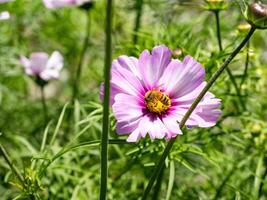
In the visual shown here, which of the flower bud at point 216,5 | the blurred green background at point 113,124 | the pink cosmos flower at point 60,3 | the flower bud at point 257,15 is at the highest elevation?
the pink cosmos flower at point 60,3

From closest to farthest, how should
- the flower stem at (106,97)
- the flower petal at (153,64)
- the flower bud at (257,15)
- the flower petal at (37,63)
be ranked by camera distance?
1. the flower stem at (106,97)
2. the flower bud at (257,15)
3. the flower petal at (153,64)
4. the flower petal at (37,63)

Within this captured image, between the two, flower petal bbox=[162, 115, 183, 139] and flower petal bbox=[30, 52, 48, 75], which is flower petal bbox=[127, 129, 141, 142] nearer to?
flower petal bbox=[162, 115, 183, 139]

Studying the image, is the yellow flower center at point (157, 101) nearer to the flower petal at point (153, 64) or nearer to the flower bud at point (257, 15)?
the flower petal at point (153, 64)

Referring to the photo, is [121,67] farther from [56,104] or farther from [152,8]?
[56,104]

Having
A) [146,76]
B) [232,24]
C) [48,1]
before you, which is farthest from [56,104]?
[146,76]

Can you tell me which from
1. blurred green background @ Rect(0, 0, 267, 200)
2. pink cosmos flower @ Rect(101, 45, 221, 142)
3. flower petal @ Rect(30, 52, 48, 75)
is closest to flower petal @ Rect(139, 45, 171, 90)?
pink cosmos flower @ Rect(101, 45, 221, 142)

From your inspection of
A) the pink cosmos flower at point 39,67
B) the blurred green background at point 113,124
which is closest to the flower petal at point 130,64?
the blurred green background at point 113,124

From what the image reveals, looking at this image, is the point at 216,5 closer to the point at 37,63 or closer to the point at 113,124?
the point at 113,124

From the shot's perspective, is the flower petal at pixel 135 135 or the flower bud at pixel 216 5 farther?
the flower bud at pixel 216 5
